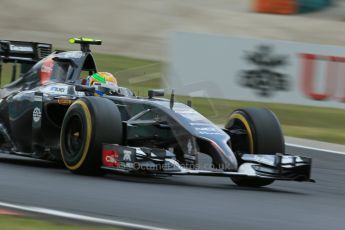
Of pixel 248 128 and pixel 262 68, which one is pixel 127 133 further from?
pixel 262 68

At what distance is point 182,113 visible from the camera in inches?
331

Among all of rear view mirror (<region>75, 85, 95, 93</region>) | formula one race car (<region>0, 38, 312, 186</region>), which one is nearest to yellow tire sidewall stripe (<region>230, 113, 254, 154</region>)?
formula one race car (<region>0, 38, 312, 186</region>)

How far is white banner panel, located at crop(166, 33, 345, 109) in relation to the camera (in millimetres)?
16516

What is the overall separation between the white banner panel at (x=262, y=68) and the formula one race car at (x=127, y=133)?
6.65 m

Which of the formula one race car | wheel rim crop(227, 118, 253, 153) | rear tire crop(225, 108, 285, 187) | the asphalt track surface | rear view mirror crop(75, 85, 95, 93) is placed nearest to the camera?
the asphalt track surface

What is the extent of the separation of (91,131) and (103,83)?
1432mm

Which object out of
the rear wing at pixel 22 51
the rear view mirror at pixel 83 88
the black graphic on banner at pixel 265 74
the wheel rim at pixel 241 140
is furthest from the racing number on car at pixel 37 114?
the black graphic on banner at pixel 265 74

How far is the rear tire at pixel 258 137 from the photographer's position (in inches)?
337

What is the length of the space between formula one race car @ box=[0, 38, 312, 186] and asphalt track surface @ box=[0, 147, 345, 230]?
199 mm

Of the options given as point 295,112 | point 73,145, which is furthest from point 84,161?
point 295,112

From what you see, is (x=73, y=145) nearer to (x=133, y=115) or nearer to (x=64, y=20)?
(x=133, y=115)

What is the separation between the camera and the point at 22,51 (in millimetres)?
10703

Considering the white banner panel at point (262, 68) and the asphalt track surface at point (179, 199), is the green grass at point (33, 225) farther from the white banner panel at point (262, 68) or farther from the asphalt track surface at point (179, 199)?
the white banner panel at point (262, 68)

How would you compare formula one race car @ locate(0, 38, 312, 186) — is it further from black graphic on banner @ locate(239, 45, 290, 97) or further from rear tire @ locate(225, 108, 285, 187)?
black graphic on banner @ locate(239, 45, 290, 97)
